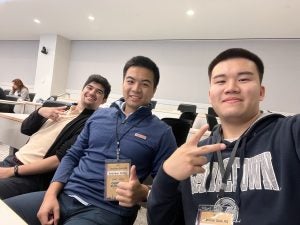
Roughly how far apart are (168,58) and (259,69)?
6996 mm

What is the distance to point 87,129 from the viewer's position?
5.07 feet

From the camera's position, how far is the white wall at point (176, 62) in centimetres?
651

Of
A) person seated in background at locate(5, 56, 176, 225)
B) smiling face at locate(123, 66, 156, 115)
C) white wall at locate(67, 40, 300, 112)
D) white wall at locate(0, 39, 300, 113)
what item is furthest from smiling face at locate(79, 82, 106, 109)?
white wall at locate(67, 40, 300, 112)

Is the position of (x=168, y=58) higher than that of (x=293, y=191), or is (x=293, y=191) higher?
(x=168, y=58)

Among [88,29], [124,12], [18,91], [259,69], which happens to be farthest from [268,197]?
[88,29]

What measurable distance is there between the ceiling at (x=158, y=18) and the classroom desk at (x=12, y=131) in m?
3.95

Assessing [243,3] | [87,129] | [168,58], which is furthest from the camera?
[168,58]

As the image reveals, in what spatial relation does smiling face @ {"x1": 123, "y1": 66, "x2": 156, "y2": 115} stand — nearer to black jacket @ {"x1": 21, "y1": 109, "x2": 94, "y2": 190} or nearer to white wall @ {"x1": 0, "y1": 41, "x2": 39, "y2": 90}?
black jacket @ {"x1": 21, "y1": 109, "x2": 94, "y2": 190}

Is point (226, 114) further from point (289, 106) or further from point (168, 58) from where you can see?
point (168, 58)

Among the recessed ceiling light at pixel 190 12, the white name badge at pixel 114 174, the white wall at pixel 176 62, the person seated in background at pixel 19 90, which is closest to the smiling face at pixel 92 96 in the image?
the white name badge at pixel 114 174

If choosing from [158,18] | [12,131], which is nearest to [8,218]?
[12,131]

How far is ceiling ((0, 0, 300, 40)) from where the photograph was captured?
5.20 metres

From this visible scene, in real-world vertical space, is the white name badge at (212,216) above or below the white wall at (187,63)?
below

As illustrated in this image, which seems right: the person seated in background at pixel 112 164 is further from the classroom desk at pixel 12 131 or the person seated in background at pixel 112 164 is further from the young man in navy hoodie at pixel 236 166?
the classroom desk at pixel 12 131
